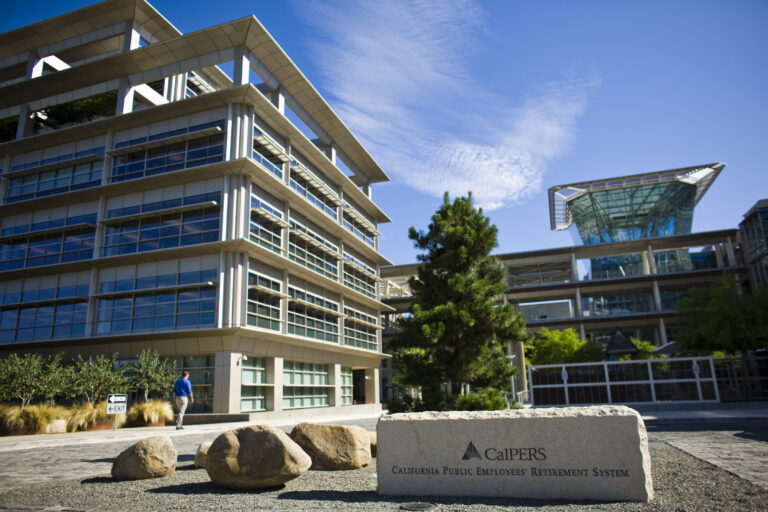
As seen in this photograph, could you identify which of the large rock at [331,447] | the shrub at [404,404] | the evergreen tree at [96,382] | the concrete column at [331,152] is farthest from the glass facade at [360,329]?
the large rock at [331,447]

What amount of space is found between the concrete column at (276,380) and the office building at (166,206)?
0.12m

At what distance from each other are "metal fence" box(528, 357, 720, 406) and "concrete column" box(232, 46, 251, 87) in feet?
73.2

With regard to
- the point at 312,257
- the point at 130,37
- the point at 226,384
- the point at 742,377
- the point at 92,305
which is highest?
the point at 130,37

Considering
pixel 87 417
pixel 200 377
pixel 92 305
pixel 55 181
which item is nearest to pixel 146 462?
pixel 87 417

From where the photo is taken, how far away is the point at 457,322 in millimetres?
12391

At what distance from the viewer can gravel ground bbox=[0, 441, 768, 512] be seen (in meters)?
5.88

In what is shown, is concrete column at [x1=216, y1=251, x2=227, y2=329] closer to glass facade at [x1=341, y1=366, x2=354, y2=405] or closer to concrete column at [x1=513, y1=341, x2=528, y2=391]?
glass facade at [x1=341, y1=366, x2=354, y2=405]

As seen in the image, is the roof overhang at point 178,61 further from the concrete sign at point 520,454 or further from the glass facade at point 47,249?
the concrete sign at point 520,454

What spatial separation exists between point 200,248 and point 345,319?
15.8 meters

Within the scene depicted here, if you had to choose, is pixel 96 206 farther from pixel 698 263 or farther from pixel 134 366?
pixel 698 263

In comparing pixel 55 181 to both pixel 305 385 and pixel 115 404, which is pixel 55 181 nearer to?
pixel 305 385

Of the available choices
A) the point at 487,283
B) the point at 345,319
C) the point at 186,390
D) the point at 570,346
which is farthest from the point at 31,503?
the point at 570,346

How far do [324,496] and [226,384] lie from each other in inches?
840

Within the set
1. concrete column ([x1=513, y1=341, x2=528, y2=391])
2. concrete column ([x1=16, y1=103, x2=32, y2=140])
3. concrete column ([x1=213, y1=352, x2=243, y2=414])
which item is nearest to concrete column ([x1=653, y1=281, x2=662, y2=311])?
concrete column ([x1=513, y1=341, x2=528, y2=391])
